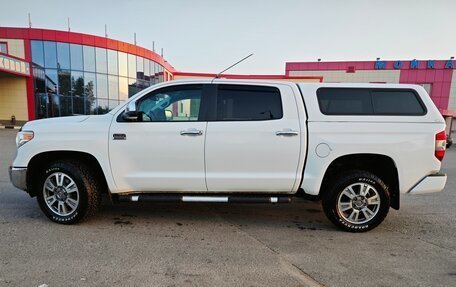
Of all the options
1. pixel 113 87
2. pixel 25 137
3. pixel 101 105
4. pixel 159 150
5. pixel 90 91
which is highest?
pixel 113 87

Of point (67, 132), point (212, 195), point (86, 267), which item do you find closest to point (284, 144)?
point (212, 195)

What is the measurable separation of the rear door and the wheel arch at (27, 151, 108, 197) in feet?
5.22

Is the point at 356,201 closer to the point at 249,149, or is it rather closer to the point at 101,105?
the point at 249,149

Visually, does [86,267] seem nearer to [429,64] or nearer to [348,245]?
[348,245]

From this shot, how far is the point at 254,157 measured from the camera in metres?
3.83

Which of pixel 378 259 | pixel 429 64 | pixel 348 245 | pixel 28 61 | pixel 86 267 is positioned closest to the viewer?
pixel 86 267

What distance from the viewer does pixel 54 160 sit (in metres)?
4.09

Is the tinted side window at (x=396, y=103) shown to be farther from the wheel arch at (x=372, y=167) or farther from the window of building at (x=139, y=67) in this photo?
the window of building at (x=139, y=67)

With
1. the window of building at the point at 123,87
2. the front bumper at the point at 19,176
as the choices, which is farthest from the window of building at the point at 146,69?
the front bumper at the point at 19,176

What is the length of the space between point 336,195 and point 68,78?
1134 inches

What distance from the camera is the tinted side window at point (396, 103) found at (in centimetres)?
385

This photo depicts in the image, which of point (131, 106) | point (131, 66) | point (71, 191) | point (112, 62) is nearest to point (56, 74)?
point (112, 62)

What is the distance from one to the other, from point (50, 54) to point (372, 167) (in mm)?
29703

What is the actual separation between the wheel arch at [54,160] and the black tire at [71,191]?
0.24 feet
